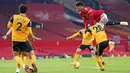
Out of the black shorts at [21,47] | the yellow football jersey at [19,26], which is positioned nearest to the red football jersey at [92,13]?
the black shorts at [21,47]

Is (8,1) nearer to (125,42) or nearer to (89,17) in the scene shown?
(125,42)

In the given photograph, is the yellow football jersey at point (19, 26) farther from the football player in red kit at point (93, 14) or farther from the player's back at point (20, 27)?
the football player in red kit at point (93, 14)

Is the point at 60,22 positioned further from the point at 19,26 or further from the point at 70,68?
the point at 19,26

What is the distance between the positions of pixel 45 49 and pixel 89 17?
22.4 meters

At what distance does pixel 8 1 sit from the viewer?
43.7 metres

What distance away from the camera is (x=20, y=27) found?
14.1m

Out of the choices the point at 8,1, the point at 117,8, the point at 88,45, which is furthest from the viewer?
the point at 117,8

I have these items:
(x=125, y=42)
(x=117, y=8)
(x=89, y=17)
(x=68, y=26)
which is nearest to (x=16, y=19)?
(x=89, y=17)

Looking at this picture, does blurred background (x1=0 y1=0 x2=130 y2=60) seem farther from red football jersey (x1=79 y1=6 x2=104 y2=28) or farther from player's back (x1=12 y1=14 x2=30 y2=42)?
player's back (x1=12 y1=14 x2=30 y2=42)

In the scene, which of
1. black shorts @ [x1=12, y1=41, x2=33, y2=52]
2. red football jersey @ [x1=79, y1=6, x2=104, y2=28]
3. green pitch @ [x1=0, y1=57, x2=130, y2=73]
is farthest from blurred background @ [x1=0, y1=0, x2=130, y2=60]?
black shorts @ [x1=12, y1=41, x2=33, y2=52]

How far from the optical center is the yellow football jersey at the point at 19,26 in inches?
553

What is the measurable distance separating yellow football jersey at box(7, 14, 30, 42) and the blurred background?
2342 cm

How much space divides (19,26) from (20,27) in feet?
0.15

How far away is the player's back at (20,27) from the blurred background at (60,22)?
23419 mm
